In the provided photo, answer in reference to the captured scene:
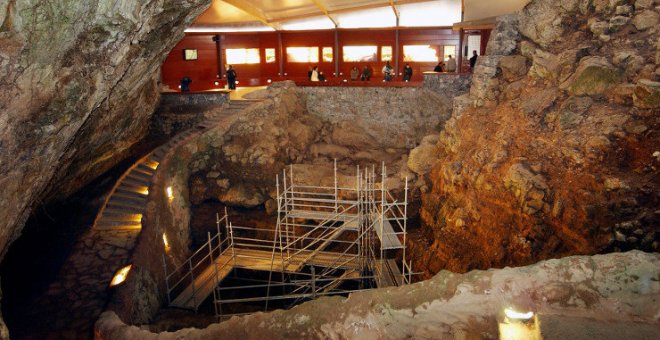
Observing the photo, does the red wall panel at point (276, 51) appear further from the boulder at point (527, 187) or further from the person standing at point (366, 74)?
the boulder at point (527, 187)

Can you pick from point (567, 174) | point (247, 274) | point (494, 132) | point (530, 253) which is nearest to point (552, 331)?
point (530, 253)

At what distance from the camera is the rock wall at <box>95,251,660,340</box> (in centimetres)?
539

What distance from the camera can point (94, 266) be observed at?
10.6 m

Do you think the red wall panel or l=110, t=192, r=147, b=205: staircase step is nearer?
l=110, t=192, r=147, b=205: staircase step

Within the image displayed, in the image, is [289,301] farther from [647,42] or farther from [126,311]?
[647,42]

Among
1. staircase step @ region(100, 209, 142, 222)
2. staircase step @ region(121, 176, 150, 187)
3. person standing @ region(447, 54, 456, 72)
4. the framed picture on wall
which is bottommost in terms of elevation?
staircase step @ region(100, 209, 142, 222)

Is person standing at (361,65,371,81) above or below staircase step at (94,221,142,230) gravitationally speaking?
above

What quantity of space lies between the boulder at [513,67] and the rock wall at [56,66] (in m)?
10.1

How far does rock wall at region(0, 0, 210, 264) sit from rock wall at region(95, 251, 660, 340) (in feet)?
14.7

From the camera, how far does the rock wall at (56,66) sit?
243 inches

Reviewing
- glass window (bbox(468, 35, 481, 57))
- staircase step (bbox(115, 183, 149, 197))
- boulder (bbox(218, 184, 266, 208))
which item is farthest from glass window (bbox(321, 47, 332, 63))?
staircase step (bbox(115, 183, 149, 197))

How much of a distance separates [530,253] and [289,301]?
7.66 meters

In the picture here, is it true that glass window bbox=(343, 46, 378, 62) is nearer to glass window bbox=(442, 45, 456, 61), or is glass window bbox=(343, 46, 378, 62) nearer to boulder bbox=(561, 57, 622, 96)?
glass window bbox=(442, 45, 456, 61)

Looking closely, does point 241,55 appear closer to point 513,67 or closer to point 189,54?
point 189,54
